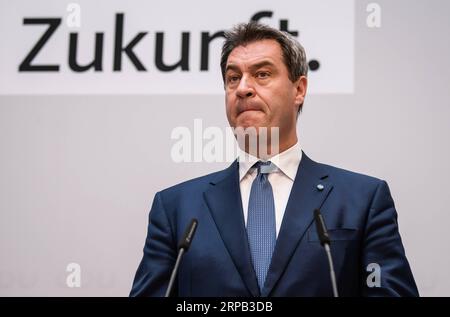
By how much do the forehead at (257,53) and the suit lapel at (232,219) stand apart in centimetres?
38

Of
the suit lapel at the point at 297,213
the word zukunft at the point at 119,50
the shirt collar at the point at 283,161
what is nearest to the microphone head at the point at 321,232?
the suit lapel at the point at 297,213

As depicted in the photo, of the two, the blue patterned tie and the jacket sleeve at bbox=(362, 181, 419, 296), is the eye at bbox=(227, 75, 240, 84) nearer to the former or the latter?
the blue patterned tie

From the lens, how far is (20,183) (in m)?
2.91

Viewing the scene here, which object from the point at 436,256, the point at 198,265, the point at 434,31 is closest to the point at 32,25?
the point at 198,265

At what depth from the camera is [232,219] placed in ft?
6.70

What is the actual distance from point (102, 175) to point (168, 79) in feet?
1.74

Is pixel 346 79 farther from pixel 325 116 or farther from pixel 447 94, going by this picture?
pixel 447 94

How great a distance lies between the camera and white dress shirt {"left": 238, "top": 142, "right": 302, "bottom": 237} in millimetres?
2117

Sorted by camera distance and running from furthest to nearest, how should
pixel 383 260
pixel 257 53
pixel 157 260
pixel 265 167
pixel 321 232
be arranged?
pixel 257 53
pixel 265 167
pixel 157 260
pixel 383 260
pixel 321 232

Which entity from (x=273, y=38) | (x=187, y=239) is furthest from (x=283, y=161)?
(x=187, y=239)

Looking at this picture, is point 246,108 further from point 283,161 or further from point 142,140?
point 142,140

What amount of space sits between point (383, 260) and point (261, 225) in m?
0.39

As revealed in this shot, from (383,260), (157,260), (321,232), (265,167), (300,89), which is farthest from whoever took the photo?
(300,89)

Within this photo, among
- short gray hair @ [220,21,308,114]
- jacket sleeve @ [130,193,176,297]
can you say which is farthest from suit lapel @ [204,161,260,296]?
short gray hair @ [220,21,308,114]
